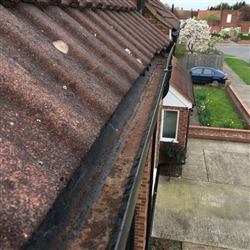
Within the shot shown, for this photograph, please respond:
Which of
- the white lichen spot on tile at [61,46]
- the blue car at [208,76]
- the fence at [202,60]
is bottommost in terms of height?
the blue car at [208,76]

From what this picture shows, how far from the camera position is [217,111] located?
14.0 metres

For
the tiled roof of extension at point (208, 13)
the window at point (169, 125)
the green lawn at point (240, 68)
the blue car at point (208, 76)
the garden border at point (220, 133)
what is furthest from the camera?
the tiled roof of extension at point (208, 13)

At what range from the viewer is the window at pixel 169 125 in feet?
28.3

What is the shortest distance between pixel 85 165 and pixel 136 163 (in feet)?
0.85

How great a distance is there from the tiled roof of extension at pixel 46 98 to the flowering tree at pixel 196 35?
21.8 metres

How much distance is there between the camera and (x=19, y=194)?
784 millimetres

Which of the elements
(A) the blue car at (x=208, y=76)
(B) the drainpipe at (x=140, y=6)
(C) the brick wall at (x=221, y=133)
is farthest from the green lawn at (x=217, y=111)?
(B) the drainpipe at (x=140, y=6)

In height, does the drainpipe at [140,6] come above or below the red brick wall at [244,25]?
below

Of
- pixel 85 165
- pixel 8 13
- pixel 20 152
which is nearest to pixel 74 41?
pixel 8 13

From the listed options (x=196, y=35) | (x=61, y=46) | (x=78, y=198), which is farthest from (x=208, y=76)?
(x=78, y=198)

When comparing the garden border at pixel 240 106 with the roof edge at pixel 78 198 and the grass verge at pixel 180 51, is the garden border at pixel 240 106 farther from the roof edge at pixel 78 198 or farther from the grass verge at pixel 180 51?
the roof edge at pixel 78 198

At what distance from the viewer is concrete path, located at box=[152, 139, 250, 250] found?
20.8 ft

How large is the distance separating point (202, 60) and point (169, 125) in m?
14.8

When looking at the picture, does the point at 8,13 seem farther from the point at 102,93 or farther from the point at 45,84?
the point at 102,93
